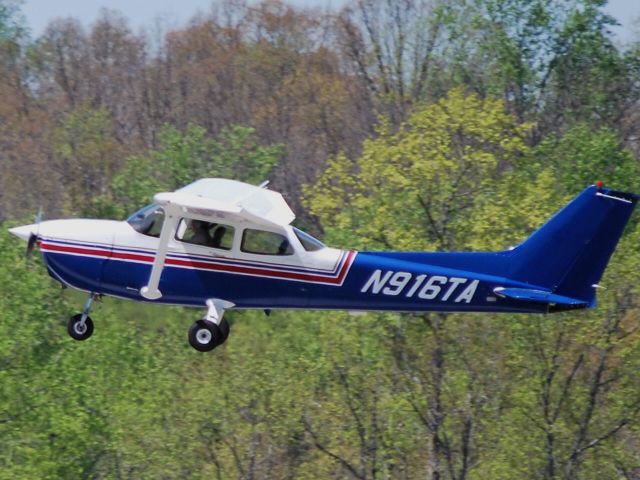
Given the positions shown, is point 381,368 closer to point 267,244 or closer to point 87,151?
point 267,244

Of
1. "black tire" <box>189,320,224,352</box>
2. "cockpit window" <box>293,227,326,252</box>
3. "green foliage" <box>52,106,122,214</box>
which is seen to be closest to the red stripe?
"cockpit window" <box>293,227,326,252</box>

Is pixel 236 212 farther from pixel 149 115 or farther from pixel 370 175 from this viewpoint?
pixel 149 115

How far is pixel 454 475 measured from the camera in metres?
36.0

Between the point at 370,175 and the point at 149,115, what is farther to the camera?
the point at 149,115

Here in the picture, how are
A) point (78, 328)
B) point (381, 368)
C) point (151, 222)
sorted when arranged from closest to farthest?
point (151, 222), point (78, 328), point (381, 368)

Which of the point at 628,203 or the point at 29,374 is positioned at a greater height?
Answer: the point at 628,203

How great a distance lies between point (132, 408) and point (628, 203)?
1864cm

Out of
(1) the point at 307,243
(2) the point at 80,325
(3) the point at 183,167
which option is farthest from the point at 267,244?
(3) the point at 183,167

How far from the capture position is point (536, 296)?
22.8 meters

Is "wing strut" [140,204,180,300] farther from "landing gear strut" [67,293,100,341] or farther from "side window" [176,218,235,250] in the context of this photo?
"landing gear strut" [67,293,100,341]

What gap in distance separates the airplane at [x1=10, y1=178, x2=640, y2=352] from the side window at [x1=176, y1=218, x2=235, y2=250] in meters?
0.01

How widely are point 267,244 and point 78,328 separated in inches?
126

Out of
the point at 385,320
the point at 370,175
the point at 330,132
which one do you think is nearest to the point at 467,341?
the point at 385,320

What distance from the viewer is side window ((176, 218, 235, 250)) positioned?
891 inches
